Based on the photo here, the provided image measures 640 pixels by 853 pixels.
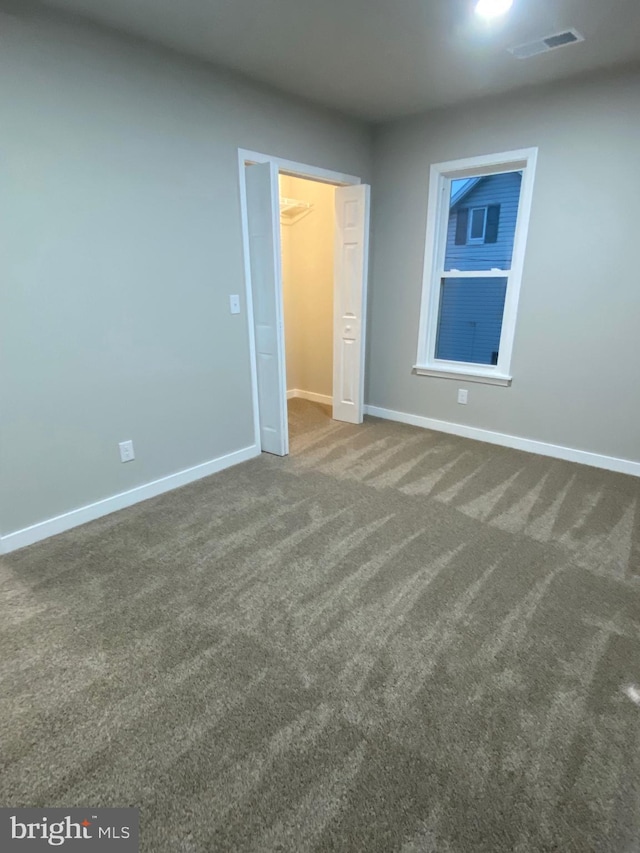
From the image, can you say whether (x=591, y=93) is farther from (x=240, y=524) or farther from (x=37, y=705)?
(x=37, y=705)

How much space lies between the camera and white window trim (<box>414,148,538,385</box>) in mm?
3148

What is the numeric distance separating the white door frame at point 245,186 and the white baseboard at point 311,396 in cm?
156

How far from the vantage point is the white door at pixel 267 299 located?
288 cm

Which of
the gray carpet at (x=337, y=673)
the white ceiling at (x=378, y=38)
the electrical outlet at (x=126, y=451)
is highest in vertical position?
the white ceiling at (x=378, y=38)

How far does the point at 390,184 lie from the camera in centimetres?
378

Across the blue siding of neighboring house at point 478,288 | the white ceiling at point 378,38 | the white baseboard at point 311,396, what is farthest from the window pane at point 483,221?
the white baseboard at point 311,396

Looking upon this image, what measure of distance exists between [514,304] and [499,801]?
121 inches

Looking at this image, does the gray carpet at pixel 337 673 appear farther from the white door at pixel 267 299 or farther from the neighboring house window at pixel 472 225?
the neighboring house window at pixel 472 225

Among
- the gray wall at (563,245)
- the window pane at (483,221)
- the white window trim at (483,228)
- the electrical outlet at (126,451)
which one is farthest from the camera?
the white window trim at (483,228)

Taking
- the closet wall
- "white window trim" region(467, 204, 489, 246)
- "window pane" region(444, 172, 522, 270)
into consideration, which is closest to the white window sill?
"window pane" region(444, 172, 522, 270)

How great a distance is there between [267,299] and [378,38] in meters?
1.54

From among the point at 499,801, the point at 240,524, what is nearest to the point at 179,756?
the point at 499,801

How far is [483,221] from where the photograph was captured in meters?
3.49

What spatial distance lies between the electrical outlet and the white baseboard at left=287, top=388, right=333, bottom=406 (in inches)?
99.0
